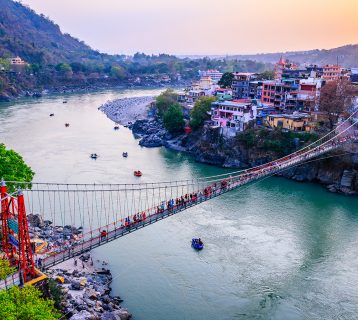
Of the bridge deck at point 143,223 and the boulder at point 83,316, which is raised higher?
the bridge deck at point 143,223

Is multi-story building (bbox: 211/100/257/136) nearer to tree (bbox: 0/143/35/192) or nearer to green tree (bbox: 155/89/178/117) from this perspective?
green tree (bbox: 155/89/178/117)

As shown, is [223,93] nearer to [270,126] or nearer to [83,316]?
[270,126]

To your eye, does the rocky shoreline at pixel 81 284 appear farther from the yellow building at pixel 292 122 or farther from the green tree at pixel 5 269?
the yellow building at pixel 292 122

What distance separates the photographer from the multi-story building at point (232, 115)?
24.0 metres

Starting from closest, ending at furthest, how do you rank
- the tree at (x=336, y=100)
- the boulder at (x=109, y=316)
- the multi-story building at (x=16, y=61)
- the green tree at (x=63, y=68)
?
the boulder at (x=109, y=316), the tree at (x=336, y=100), the multi-story building at (x=16, y=61), the green tree at (x=63, y=68)

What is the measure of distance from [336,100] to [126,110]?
77.8ft

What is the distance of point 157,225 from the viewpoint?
625 inches

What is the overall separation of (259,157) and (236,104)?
421 centimetres

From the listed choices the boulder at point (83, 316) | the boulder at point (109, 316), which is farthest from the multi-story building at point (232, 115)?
the boulder at point (83, 316)

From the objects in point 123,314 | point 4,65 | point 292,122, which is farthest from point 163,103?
point 4,65

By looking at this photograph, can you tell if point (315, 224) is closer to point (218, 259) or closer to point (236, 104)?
point (218, 259)

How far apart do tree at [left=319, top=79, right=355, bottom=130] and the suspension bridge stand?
0.62 meters

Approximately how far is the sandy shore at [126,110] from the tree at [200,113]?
10.7 metres

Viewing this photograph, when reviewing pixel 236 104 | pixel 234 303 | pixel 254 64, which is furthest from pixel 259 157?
pixel 254 64
